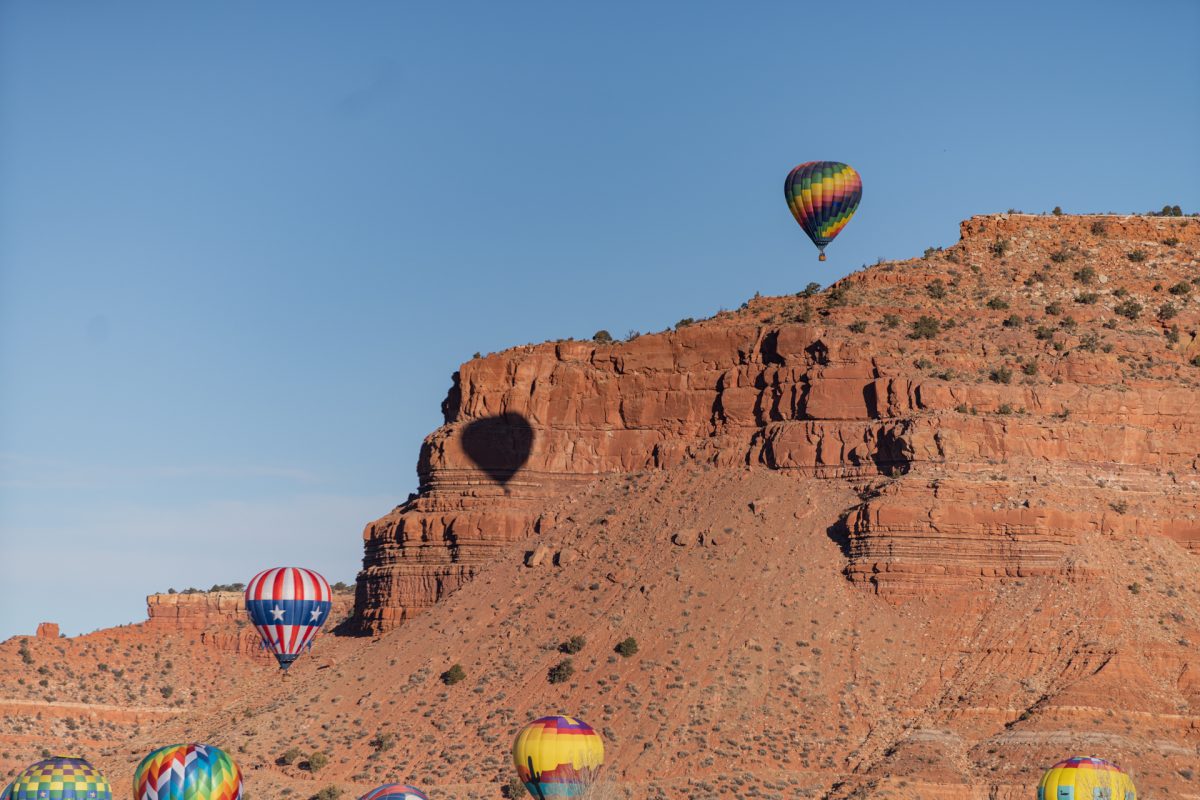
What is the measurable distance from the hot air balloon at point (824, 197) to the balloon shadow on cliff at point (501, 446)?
47.8ft

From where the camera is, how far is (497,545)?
350 ft

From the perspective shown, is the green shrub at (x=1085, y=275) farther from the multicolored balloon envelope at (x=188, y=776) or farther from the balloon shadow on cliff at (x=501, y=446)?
the multicolored balloon envelope at (x=188, y=776)

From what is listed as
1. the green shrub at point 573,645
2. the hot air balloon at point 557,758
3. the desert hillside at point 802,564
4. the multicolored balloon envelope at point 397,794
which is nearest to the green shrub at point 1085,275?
the desert hillside at point 802,564

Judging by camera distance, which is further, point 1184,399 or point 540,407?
point 540,407

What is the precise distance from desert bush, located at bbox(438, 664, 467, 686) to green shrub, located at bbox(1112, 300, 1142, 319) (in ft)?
107

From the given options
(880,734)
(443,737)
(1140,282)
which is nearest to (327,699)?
(443,737)

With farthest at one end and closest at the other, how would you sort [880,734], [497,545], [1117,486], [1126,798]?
[497,545] → [1117,486] → [880,734] → [1126,798]

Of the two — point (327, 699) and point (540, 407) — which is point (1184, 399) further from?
point (327, 699)

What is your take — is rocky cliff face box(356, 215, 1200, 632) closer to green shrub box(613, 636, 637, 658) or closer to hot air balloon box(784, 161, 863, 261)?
hot air balloon box(784, 161, 863, 261)

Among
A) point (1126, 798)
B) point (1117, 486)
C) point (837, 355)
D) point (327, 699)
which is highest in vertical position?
point (837, 355)

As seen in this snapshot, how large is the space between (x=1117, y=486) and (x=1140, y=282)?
17.8 meters

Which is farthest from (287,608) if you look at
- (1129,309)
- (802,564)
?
(1129,309)

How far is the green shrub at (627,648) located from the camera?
94.9 meters

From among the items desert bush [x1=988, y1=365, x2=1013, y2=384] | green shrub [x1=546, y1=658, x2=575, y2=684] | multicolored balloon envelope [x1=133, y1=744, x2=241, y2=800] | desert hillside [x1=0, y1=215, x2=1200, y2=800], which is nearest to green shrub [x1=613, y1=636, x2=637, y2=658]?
desert hillside [x1=0, y1=215, x2=1200, y2=800]
